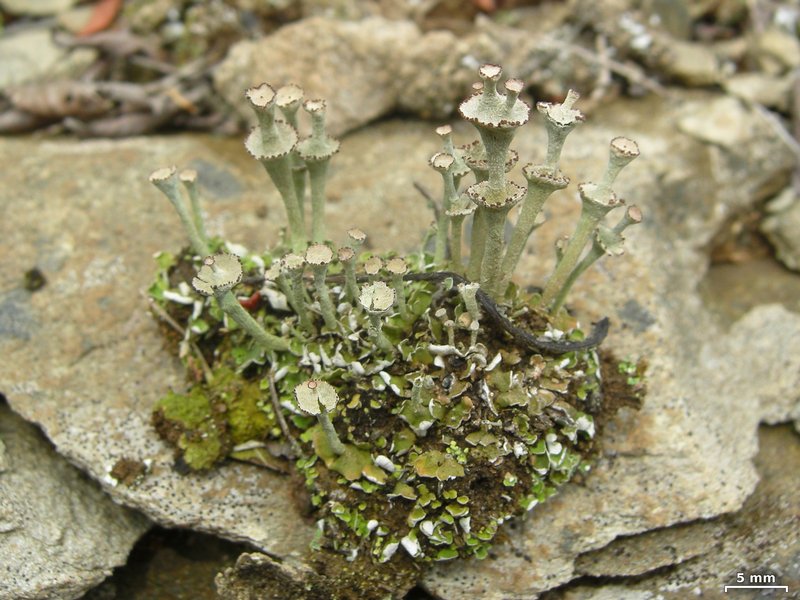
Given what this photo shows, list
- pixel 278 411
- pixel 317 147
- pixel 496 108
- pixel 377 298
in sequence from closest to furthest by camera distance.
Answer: pixel 496 108 < pixel 377 298 < pixel 317 147 < pixel 278 411

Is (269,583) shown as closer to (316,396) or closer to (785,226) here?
(316,396)

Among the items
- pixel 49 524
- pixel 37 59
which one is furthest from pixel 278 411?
pixel 37 59

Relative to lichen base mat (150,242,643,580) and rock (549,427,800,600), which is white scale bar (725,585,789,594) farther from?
lichen base mat (150,242,643,580)

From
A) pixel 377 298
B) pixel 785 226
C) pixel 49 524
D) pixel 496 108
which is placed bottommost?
pixel 785 226

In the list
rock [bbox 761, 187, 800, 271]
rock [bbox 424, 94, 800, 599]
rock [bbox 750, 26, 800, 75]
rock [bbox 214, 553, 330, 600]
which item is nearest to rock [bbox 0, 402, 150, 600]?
rock [bbox 214, 553, 330, 600]

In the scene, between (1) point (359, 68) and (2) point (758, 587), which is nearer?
(2) point (758, 587)

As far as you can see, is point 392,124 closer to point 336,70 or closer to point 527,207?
point 336,70

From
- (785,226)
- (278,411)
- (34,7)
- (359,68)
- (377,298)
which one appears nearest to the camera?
(377,298)
